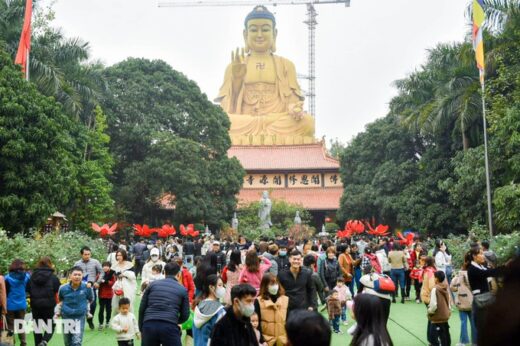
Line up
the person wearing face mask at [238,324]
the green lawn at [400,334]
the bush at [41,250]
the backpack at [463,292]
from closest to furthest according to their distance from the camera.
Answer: the person wearing face mask at [238,324]
the backpack at [463,292]
the green lawn at [400,334]
the bush at [41,250]

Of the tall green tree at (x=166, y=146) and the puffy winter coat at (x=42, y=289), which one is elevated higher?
the tall green tree at (x=166, y=146)

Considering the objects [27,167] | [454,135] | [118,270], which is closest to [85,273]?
[118,270]

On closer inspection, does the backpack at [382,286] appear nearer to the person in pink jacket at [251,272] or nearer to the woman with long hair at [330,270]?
the person in pink jacket at [251,272]

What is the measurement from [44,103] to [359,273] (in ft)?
32.8

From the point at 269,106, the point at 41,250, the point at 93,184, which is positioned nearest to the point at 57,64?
the point at 93,184

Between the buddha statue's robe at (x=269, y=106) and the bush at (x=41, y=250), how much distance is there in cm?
2943

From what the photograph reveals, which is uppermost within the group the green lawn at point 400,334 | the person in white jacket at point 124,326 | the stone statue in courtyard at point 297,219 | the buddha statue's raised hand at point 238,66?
the buddha statue's raised hand at point 238,66

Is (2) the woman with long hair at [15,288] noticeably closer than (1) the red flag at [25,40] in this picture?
Yes

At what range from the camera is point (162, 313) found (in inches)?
220

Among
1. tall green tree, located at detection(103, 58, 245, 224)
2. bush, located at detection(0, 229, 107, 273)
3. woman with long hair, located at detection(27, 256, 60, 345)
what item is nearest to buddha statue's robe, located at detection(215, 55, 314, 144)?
tall green tree, located at detection(103, 58, 245, 224)

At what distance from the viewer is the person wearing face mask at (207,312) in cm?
552

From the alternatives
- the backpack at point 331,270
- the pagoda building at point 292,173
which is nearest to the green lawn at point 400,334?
the backpack at point 331,270

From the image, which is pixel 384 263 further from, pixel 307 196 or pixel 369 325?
pixel 307 196

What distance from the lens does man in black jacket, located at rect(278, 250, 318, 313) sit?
Result: 6.74m
